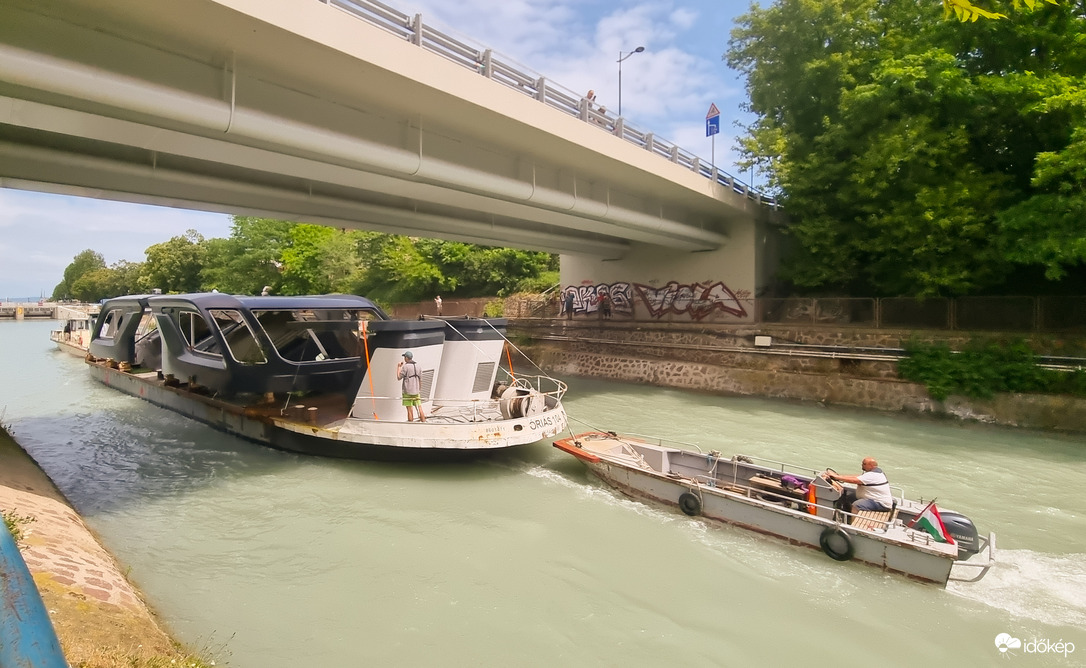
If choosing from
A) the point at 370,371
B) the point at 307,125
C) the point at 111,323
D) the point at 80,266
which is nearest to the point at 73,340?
the point at 111,323

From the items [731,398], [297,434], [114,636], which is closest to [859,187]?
[731,398]

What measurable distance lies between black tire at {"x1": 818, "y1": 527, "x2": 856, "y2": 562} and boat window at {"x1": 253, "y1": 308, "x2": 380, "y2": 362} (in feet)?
34.2

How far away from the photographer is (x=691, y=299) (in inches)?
991

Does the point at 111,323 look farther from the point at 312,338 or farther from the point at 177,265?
the point at 177,265

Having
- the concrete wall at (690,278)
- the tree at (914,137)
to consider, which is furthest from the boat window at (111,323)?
the tree at (914,137)

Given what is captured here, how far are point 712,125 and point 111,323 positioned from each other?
25137mm

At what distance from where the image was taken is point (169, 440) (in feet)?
46.1

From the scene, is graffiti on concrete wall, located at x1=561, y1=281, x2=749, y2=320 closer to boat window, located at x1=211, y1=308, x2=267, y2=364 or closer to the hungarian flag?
the hungarian flag

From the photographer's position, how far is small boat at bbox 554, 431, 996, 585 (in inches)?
279

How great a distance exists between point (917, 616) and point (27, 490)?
39.6ft

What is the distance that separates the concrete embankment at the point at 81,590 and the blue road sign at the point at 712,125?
21003 millimetres

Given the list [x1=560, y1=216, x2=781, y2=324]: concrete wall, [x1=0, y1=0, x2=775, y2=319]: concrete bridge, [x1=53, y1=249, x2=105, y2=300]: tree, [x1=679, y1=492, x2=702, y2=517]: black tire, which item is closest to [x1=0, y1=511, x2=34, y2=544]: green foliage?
[x1=0, y1=0, x2=775, y2=319]: concrete bridge

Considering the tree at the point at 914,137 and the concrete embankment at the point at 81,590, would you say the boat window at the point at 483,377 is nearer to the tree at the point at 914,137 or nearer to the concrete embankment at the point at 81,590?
the concrete embankment at the point at 81,590

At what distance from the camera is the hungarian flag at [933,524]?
7125 mm
